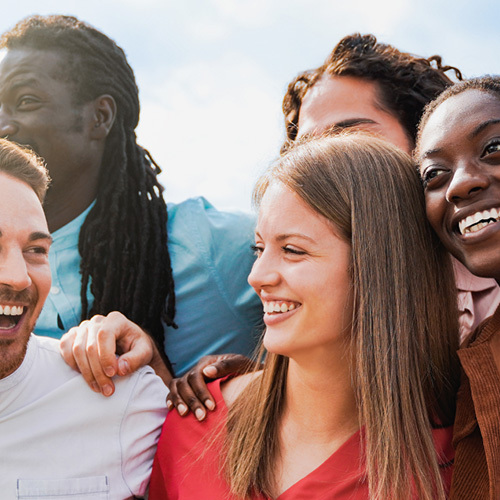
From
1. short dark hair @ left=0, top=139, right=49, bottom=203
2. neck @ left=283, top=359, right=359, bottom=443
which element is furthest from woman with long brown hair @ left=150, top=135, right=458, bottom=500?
short dark hair @ left=0, top=139, right=49, bottom=203

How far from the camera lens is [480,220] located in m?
2.24

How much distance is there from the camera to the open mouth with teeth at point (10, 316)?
248 centimetres

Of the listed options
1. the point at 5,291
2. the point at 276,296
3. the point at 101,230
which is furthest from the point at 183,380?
the point at 101,230

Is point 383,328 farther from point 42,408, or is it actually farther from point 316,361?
point 42,408

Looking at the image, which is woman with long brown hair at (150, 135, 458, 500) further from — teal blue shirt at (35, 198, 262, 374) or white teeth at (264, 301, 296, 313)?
teal blue shirt at (35, 198, 262, 374)

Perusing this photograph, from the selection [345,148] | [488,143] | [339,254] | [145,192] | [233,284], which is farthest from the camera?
[145,192]

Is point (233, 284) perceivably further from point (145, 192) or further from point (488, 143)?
point (488, 143)

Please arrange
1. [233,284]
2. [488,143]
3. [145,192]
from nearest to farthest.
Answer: [488,143] < [233,284] < [145,192]

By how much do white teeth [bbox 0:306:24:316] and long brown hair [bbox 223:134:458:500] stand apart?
87 centimetres

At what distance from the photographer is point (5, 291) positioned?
8.08ft

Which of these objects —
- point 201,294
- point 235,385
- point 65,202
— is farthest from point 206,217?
point 235,385

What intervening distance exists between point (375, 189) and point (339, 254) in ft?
0.95

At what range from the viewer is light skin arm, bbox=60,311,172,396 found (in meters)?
2.60

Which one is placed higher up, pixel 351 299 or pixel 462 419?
pixel 351 299
